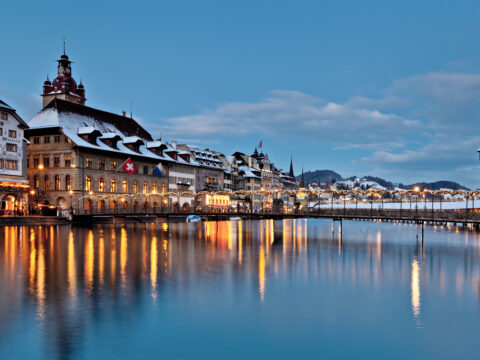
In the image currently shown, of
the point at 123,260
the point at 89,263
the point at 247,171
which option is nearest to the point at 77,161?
the point at 123,260

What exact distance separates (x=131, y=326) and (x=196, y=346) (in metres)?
3.75

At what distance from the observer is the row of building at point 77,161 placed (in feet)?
278

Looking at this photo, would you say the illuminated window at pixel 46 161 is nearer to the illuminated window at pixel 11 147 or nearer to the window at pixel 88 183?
the window at pixel 88 183

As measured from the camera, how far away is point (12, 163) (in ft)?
276

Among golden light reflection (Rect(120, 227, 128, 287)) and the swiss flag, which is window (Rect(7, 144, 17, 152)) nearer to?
the swiss flag

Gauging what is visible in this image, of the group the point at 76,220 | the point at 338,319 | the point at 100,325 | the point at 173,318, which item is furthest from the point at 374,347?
the point at 76,220

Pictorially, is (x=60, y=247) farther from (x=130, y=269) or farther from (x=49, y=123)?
(x=49, y=123)

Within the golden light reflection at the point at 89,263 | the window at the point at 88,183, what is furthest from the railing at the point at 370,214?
the golden light reflection at the point at 89,263

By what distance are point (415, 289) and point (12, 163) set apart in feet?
233

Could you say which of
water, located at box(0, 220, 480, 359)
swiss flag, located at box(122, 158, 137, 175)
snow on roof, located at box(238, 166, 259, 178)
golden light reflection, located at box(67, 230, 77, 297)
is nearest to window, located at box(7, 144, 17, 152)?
swiss flag, located at box(122, 158, 137, 175)

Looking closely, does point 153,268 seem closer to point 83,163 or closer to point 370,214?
point 370,214

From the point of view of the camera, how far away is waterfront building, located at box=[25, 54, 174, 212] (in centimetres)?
9206

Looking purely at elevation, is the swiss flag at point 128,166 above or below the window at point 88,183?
above

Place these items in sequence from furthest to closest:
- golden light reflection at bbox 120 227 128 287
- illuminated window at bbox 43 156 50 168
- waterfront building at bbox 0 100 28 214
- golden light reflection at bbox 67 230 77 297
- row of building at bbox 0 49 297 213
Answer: illuminated window at bbox 43 156 50 168, row of building at bbox 0 49 297 213, waterfront building at bbox 0 100 28 214, golden light reflection at bbox 120 227 128 287, golden light reflection at bbox 67 230 77 297
